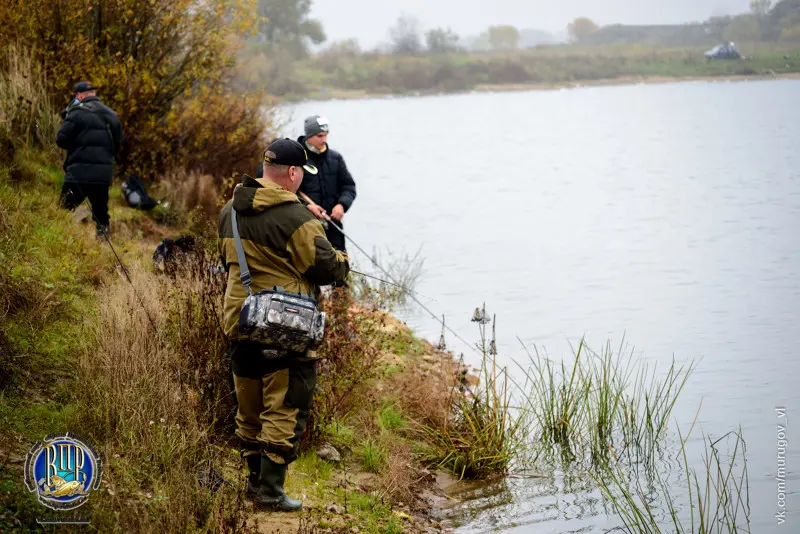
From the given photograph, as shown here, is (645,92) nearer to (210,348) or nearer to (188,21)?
(188,21)

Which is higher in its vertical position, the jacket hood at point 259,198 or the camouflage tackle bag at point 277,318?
the jacket hood at point 259,198

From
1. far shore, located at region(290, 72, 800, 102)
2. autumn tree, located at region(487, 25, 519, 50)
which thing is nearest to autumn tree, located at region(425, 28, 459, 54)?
far shore, located at region(290, 72, 800, 102)

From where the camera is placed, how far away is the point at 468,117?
66.8 metres

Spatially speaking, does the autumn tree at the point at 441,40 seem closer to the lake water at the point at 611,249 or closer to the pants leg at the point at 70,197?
the lake water at the point at 611,249

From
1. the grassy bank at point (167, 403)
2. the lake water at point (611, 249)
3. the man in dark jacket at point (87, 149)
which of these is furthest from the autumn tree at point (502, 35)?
the grassy bank at point (167, 403)

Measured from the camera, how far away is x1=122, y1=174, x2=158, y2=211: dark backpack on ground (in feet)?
36.8

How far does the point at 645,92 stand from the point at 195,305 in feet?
302

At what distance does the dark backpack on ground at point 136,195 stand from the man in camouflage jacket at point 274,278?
21.8ft

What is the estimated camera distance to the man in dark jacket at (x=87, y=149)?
9.52m

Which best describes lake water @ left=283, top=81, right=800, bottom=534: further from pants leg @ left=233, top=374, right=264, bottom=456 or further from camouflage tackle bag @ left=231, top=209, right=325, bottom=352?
camouflage tackle bag @ left=231, top=209, right=325, bottom=352

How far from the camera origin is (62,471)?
14.5ft

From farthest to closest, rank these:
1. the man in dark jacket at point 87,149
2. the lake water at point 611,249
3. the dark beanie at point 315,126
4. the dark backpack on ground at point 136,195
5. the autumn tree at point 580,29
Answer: the autumn tree at point 580,29, the dark backpack on ground at point 136,195, the man in dark jacket at point 87,149, the lake water at point 611,249, the dark beanie at point 315,126

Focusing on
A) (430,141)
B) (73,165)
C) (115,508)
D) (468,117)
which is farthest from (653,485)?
(468,117)

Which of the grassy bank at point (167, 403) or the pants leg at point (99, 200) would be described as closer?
the grassy bank at point (167, 403)
